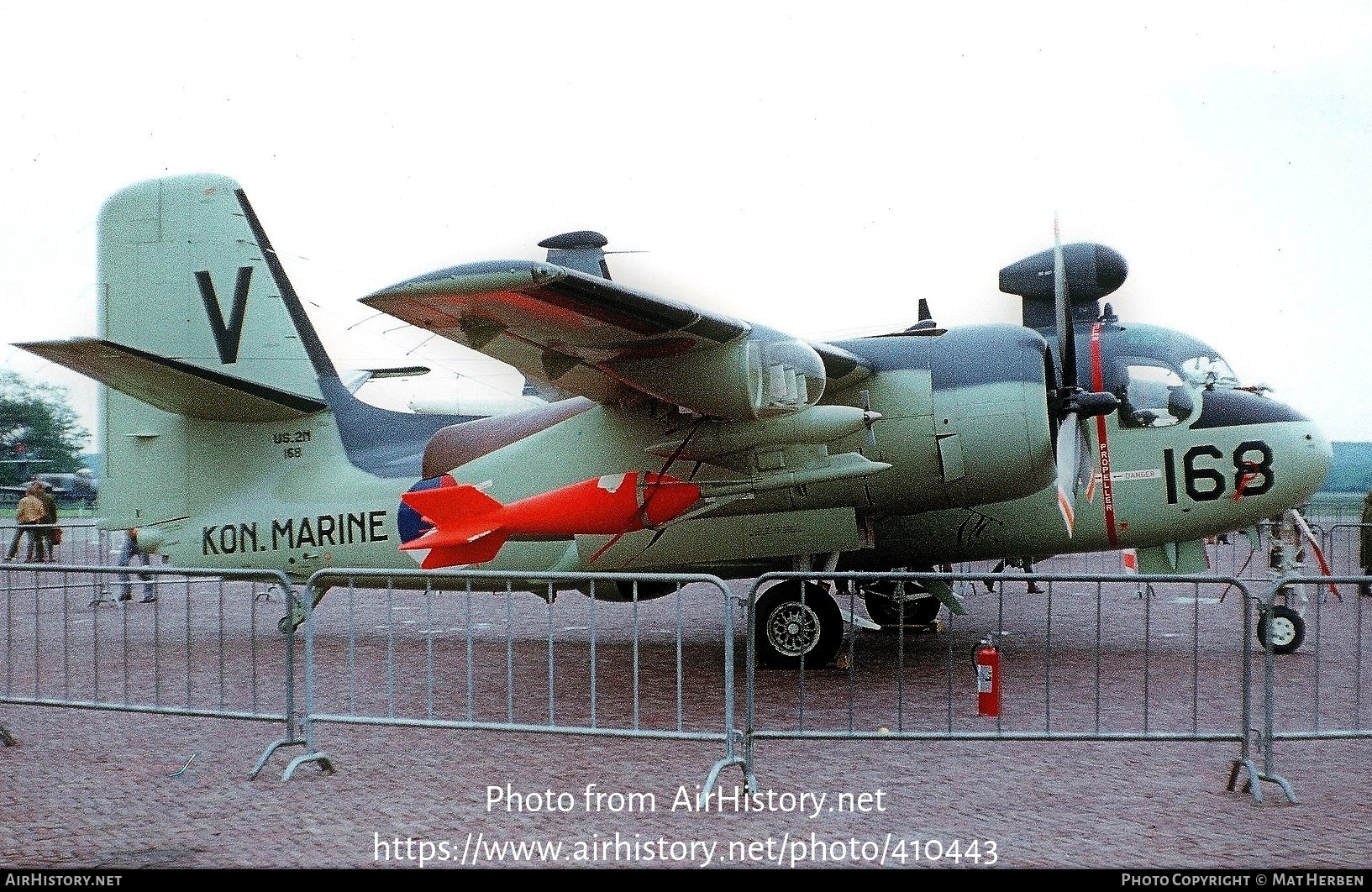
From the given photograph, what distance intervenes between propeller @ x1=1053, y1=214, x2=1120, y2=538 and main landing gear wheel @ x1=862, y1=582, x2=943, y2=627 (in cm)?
234

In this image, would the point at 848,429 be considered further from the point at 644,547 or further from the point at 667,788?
the point at 667,788

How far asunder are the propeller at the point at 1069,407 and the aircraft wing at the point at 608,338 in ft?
6.23

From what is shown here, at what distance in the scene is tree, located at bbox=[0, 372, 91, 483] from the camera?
1956 inches

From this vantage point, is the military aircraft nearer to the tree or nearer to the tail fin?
the tail fin

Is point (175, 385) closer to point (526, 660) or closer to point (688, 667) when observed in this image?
point (526, 660)

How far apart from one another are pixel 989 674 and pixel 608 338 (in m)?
3.61

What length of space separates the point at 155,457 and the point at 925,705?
8.57 m

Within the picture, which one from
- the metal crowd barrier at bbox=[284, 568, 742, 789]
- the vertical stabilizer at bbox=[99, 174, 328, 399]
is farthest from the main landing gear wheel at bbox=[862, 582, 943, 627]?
the vertical stabilizer at bbox=[99, 174, 328, 399]

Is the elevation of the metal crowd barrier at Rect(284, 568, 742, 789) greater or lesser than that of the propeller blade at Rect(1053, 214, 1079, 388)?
lesser

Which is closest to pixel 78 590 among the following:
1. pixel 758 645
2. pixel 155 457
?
pixel 155 457

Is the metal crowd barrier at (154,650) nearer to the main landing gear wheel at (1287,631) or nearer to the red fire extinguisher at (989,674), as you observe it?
the red fire extinguisher at (989,674)

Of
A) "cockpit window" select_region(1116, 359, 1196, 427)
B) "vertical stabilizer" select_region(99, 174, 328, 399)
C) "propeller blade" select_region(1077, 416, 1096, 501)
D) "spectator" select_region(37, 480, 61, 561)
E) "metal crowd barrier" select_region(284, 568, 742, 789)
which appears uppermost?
"vertical stabilizer" select_region(99, 174, 328, 399)

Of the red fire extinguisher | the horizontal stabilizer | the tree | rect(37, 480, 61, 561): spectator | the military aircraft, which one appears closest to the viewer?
the red fire extinguisher

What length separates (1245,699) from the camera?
6176 millimetres
